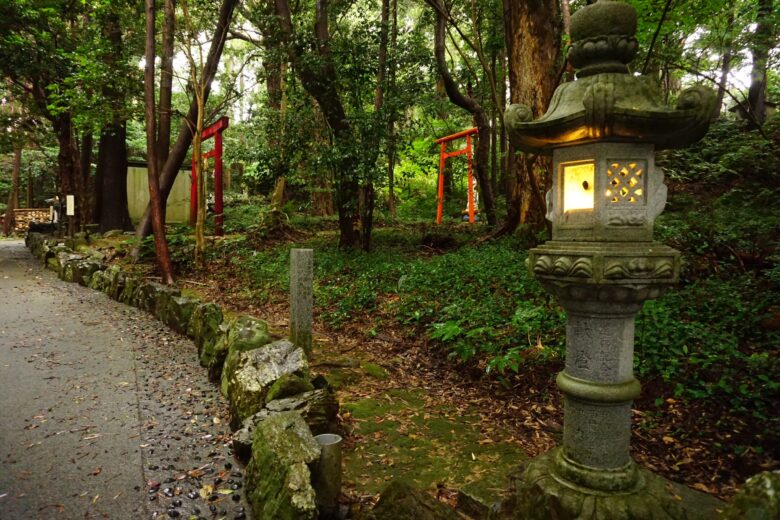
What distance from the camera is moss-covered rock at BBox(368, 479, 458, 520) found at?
8.17ft

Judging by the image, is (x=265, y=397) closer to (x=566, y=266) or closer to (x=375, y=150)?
(x=566, y=266)

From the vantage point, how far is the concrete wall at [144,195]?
2103cm

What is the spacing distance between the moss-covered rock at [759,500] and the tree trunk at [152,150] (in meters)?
9.84

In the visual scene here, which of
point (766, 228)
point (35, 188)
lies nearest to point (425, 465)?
point (766, 228)

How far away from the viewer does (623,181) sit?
2.39 meters

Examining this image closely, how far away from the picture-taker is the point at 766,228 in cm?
661

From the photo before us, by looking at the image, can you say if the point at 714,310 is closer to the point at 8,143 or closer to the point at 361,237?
the point at 361,237

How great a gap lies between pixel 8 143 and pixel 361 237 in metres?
14.6

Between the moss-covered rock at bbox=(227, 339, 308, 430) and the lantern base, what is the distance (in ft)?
7.38

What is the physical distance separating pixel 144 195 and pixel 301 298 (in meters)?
19.3

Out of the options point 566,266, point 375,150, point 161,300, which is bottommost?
point 161,300

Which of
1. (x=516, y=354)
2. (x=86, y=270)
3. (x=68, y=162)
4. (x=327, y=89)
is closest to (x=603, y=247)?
(x=516, y=354)

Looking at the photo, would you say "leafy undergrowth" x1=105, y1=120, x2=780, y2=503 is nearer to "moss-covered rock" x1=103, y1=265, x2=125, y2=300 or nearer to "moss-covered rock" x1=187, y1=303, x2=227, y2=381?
"moss-covered rock" x1=187, y1=303, x2=227, y2=381

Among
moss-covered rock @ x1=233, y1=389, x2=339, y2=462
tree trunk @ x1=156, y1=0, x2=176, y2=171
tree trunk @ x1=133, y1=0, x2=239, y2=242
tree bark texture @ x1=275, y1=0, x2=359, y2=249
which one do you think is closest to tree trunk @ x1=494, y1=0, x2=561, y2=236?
tree bark texture @ x1=275, y1=0, x2=359, y2=249
